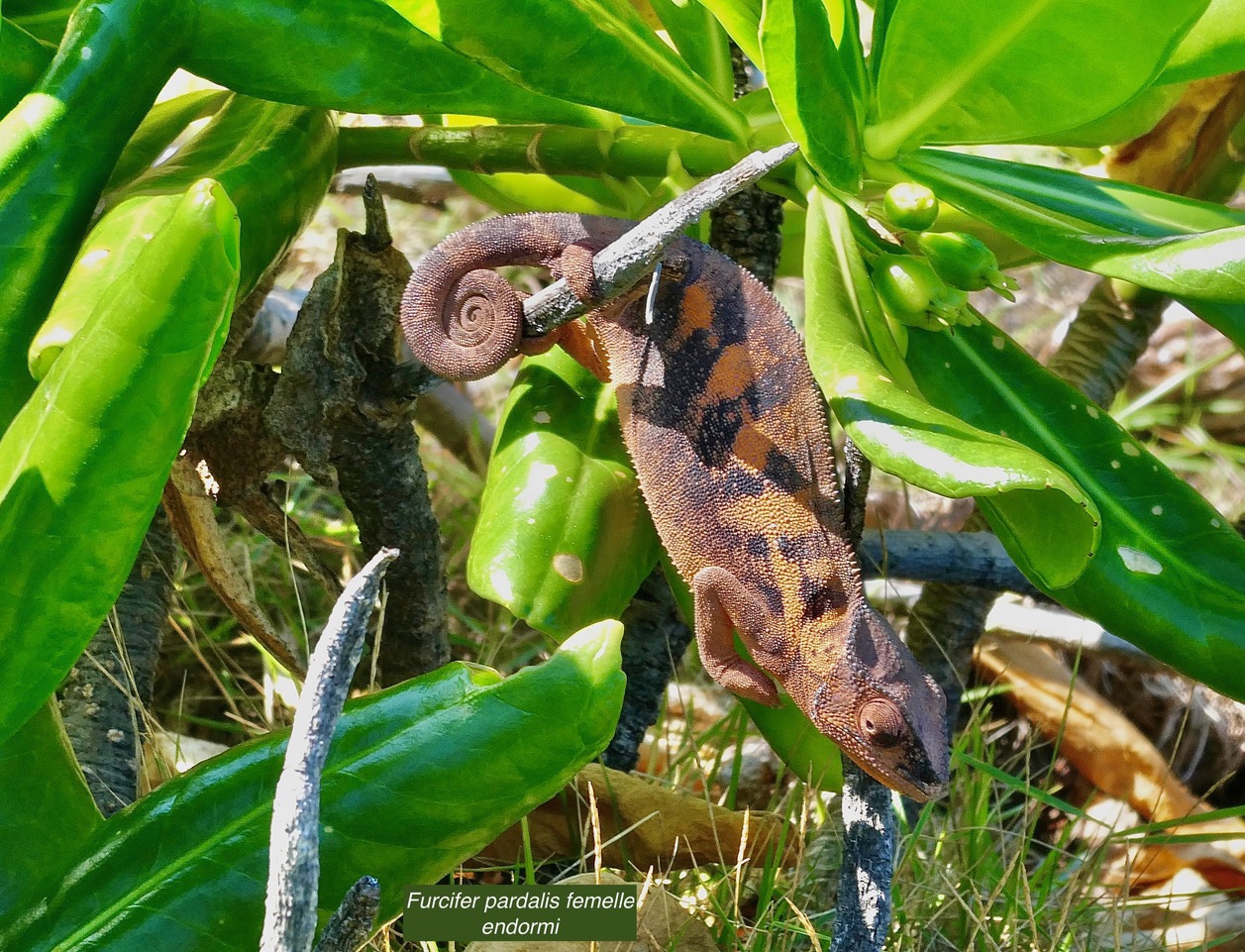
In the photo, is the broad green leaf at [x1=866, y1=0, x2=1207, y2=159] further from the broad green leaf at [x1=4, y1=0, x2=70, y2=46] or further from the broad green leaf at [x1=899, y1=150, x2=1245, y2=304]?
the broad green leaf at [x1=4, y1=0, x2=70, y2=46]

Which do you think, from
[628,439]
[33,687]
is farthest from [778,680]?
[33,687]

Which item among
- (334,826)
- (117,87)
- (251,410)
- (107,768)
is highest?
(117,87)

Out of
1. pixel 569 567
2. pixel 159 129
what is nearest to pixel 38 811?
pixel 569 567

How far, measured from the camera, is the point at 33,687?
2.54 feet

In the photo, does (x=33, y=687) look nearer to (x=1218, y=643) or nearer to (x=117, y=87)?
(x=117, y=87)

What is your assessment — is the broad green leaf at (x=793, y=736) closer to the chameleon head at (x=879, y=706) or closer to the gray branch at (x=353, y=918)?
the chameleon head at (x=879, y=706)

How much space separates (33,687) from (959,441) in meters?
0.63

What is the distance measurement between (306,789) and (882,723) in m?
0.65

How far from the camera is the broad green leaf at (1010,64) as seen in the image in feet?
3.07

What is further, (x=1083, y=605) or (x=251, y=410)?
(x=251, y=410)

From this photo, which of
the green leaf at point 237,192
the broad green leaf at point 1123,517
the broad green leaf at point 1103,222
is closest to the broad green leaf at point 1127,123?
the broad green leaf at point 1103,222

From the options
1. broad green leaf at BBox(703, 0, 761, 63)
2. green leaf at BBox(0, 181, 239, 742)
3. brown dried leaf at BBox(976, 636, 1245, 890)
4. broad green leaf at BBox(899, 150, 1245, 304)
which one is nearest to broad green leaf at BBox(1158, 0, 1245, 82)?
broad green leaf at BBox(899, 150, 1245, 304)

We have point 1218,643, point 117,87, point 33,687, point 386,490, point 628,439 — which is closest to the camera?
point 33,687

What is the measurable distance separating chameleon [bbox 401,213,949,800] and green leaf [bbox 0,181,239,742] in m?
0.43
